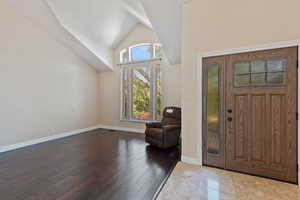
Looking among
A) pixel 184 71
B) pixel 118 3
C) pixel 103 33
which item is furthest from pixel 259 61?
pixel 103 33

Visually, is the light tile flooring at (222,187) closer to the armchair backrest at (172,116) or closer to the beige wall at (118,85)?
the armchair backrest at (172,116)

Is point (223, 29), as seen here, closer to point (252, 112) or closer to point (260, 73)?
point (260, 73)

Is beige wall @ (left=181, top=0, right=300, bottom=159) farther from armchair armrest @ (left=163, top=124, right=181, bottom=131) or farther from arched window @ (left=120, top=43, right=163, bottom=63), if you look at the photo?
arched window @ (left=120, top=43, right=163, bottom=63)

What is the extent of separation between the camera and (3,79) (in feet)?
12.6

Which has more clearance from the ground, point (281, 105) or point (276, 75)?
point (276, 75)

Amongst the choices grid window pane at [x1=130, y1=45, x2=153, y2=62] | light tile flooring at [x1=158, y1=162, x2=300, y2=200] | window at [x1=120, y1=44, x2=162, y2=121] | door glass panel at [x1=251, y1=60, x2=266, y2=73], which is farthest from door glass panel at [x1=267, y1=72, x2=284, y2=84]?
grid window pane at [x1=130, y1=45, x2=153, y2=62]

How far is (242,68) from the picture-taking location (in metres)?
2.71

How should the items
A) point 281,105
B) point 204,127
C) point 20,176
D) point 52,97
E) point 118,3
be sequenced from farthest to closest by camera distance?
point 52,97, point 118,3, point 204,127, point 20,176, point 281,105

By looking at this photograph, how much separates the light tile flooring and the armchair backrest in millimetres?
1812

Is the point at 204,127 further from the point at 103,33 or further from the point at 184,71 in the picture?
the point at 103,33

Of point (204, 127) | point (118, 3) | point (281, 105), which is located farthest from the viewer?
point (118, 3)

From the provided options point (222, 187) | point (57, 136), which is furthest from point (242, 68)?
point (57, 136)

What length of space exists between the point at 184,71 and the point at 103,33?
363cm

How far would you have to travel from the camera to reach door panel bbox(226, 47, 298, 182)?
2.41m
